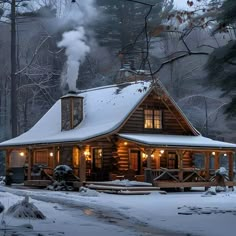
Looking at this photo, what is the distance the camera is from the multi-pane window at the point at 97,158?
1293 inches

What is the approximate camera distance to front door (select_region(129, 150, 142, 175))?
107 ft

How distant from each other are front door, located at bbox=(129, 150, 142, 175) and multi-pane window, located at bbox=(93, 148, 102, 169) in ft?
5.85

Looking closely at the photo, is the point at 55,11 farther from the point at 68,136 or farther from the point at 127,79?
the point at 68,136

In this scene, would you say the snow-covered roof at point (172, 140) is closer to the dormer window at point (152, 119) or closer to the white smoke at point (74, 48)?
the dormer window at point (152, 119)

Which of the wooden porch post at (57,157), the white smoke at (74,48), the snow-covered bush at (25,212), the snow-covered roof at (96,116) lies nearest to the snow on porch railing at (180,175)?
the snow-covered roof at (96,116)

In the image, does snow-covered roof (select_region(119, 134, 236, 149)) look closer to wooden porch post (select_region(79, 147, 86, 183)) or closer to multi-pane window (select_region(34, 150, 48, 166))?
wooden porch post (select_region(79, 147, 86, 183))

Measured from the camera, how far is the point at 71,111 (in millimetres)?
33812

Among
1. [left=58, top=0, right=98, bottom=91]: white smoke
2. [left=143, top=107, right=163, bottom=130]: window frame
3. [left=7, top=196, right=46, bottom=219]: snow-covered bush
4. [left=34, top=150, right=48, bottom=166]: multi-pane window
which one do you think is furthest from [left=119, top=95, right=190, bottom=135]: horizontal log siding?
[left=7, top=196, right=46, bottom=219]: snow-covered bush

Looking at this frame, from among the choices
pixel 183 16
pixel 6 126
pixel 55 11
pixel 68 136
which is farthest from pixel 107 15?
pixel 183 16

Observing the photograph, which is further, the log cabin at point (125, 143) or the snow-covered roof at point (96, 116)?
the snow-covered roof at point (96, 116)

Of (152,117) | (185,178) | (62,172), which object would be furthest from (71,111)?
(185,178)

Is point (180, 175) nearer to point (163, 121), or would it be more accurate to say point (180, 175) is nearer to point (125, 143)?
point (125, 143)

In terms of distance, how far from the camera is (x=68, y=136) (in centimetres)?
3119

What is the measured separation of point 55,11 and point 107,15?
9.99 meters
